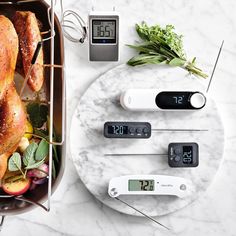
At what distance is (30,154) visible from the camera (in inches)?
72.2

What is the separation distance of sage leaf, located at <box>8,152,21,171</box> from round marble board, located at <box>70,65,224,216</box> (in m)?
0.20

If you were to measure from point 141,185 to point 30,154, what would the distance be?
36 centimetres

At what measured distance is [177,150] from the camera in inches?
75.9

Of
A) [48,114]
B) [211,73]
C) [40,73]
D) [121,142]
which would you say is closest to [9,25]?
[40,73]

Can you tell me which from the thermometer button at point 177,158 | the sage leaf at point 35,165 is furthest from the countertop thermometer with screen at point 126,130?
the sage leaf at point 35,165

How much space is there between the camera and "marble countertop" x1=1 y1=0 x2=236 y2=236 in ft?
6.54

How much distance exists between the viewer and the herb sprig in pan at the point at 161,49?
1.93 m

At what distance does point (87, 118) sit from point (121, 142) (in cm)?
13

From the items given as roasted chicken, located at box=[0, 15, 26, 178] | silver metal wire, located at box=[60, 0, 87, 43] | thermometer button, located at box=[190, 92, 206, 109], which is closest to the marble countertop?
silver metal wire, located at box=[60, 0, 87, 43]

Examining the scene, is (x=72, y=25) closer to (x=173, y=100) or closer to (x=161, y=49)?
(x=161, y=49)

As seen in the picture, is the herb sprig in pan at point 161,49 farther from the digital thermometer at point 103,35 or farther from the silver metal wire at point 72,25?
the silver metal wire at point 72,25

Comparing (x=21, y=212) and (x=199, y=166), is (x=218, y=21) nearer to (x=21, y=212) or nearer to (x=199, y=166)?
(x=199, y=166)

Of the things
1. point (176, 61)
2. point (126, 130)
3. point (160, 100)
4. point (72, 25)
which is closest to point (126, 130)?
point (126, 130)

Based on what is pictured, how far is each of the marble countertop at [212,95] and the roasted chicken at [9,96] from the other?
28 cm
